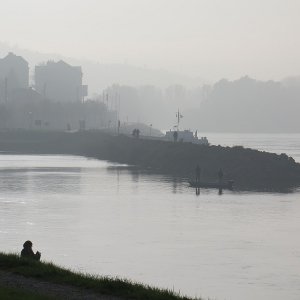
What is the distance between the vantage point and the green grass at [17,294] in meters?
21.7

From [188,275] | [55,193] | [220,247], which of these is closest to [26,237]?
[220,247]

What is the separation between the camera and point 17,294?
22250 mm

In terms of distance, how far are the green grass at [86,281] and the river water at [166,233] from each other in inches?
489

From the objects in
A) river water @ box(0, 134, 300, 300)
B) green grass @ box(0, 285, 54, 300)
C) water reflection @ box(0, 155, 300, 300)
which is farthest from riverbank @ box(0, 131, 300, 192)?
green grass @ box(0, 285, 54, 300)

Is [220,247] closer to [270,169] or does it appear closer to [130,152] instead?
[270,169]

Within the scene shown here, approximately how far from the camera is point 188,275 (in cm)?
4331

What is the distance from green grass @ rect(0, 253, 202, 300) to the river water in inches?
489

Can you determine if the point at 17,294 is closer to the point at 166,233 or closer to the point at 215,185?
the point at 166,233

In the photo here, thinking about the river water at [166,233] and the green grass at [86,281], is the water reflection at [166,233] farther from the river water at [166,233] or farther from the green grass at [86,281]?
the green grass at [86,281]

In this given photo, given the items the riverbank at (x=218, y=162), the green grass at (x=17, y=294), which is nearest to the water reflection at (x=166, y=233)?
the green grass at (x=17, y=294)

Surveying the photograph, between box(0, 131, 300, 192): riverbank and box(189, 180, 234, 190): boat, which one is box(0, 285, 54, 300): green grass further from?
box(0, 131, 300, 192): riverbank

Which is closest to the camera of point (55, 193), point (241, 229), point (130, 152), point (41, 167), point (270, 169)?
point (241, 229)

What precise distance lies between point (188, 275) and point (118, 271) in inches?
142

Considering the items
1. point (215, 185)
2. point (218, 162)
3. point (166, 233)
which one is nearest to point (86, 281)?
point (166, 233)
